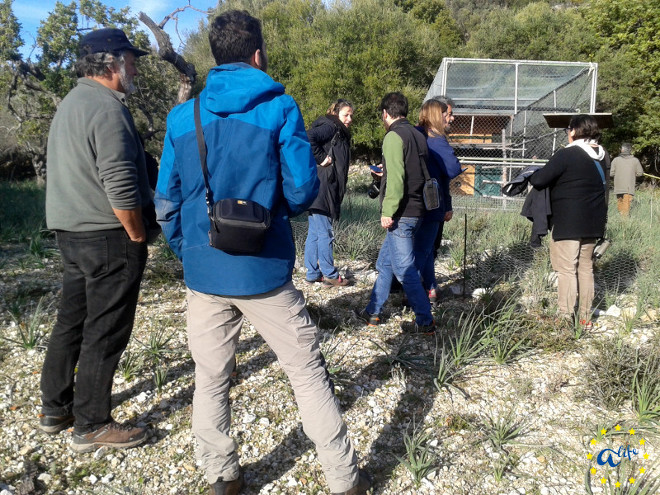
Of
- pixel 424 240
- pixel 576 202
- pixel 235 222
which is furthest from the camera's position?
pixel 424 240

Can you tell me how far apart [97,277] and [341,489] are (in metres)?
1.43

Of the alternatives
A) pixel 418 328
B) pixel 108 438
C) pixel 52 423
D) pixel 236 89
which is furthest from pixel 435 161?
pixel 52 423

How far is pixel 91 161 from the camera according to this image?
2.21 m

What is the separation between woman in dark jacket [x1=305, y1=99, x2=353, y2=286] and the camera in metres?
4.40

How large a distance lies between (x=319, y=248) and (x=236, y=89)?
2.90m

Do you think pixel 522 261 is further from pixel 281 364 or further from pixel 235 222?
pixel 235 222

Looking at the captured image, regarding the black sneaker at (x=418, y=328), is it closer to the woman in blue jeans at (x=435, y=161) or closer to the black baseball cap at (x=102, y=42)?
the woman in blue jeans at (x=435, y=161)

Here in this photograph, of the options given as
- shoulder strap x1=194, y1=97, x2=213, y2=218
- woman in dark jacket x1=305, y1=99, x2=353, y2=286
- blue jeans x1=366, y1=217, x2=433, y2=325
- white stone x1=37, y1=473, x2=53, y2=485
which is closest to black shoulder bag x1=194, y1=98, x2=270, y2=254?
shoulder strap x1=194, y1=97, x2=213, y2=218

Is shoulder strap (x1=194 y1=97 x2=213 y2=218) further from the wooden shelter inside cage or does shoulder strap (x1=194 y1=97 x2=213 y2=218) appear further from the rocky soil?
the wooden shelter inside cage

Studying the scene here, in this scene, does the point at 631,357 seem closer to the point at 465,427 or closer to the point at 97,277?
the point at 465,427

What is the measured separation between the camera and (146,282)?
457cm

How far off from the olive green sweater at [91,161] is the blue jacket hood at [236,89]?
0.56 m

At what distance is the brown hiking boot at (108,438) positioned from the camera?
2.38 m

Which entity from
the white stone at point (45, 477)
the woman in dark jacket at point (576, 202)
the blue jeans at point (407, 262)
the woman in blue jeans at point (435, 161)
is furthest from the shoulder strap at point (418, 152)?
the white stone at point (45, 477)
